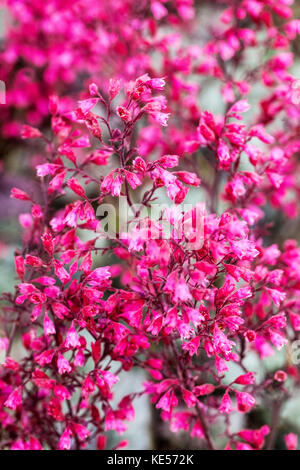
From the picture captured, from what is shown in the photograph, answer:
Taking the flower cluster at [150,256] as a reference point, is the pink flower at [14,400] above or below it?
below

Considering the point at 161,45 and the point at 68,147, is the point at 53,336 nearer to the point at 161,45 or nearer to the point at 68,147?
the point at 68,147

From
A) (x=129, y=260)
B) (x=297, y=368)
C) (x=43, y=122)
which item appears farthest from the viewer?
(x=43, y=122)

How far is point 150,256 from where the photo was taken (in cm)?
67

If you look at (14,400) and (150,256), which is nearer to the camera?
(150,256)

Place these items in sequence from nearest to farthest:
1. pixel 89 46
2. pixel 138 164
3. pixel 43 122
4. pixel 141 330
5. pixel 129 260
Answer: pixel 138 164 < pixel 141 330 < pixel 129 260 < pixel 89 46 < pixel 43 122

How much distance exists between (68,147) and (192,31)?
3.29 feet

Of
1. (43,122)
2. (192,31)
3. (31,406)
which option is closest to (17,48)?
(43,122)

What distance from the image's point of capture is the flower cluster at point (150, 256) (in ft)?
2.26

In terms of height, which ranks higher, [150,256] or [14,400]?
[150,256]

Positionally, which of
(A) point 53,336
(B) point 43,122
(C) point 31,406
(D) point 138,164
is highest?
(B) point 43,122

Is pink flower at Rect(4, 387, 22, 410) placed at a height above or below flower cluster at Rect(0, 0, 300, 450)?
below

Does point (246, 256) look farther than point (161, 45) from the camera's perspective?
No

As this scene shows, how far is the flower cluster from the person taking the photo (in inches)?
27.1

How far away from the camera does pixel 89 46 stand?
1358 mm
